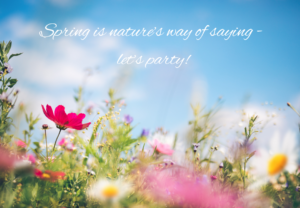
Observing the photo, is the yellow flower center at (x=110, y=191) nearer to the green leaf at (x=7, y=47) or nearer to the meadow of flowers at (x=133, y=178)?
the meadow of flowers at (x=133, y=178)

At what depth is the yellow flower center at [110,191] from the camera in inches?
18.1

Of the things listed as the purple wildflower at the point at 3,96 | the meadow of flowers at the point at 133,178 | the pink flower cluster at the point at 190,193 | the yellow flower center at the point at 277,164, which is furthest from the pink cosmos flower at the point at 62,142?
the yellow flower center at the point at 277,164

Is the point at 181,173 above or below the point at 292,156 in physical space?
below

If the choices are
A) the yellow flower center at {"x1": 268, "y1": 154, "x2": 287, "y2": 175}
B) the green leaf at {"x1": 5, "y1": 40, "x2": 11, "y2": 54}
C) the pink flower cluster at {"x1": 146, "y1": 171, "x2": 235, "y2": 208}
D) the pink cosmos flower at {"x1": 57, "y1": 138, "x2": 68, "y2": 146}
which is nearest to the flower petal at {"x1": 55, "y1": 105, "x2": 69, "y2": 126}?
the green leaf at {"x1": 5, "y1": 40, "x2": 11, "y2": 54}

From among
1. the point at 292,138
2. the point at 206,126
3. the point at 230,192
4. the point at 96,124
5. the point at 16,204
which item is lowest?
the point at 16,204

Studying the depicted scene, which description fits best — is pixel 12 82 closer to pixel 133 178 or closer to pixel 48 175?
pixel 48 175

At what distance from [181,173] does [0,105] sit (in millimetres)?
821

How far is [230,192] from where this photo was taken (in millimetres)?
762

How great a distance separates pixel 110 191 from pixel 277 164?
0.57 metres

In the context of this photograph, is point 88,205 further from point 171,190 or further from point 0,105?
point 0,105

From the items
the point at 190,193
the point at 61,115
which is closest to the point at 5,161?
the point at 61,115

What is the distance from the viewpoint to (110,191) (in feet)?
1.55

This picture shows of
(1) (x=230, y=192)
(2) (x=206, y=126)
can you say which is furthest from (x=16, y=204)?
(2) (x=206, y=126)

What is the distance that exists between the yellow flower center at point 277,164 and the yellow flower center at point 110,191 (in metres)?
0.54
